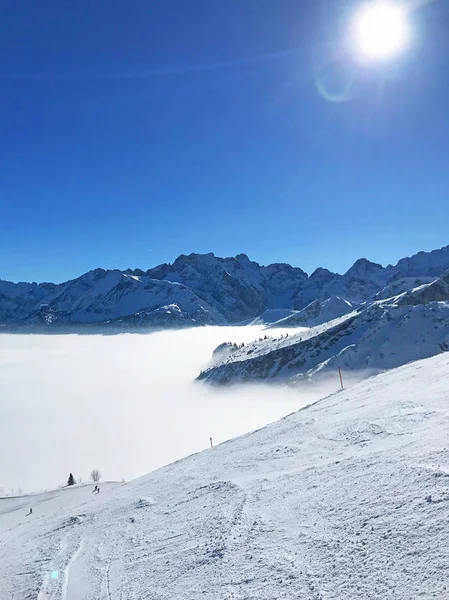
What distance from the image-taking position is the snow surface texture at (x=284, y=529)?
7.39m

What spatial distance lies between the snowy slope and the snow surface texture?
132 metres

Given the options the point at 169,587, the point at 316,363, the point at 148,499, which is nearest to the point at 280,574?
the point at 169,587

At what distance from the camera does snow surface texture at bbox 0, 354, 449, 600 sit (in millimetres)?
7387

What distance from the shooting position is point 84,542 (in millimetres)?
13930

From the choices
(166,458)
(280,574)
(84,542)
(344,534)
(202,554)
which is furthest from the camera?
(166,458)

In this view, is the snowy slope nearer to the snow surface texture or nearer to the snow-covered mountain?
the snow-covered mountain

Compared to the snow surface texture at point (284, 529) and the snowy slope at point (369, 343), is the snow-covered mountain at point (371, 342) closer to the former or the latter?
the snowy slope at point (369, 343)

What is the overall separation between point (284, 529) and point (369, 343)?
155011 millimetres

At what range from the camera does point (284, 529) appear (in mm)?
9773

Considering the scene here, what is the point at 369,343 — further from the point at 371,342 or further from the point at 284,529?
the point at 284,529

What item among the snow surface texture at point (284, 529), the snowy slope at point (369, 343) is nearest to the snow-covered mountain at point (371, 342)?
the snowy slope at point (369, 343)

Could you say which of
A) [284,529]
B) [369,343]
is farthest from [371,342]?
[284,529]

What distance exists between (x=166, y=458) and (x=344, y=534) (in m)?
159

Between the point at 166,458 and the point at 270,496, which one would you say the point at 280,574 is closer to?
the point at 270,496
